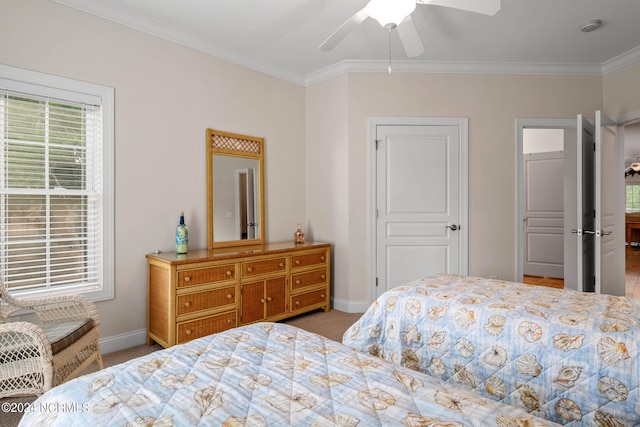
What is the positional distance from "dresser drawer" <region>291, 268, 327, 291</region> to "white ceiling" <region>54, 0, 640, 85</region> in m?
2.21

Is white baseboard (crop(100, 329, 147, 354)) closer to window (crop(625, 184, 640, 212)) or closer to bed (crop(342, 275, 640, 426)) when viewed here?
bed (crop(342, 275, 640, 426))

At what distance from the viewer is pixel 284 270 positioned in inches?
138

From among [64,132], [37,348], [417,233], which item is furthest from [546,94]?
[37,348]

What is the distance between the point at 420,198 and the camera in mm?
3926

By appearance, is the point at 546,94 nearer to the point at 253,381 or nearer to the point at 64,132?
the point at 253,381

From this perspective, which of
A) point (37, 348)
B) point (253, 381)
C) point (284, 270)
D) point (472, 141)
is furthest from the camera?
point (472, 141)

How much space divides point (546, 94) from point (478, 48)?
1.03 m

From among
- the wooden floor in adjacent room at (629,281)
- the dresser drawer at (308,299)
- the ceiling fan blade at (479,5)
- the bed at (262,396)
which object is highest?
the ceiling fan blade at (479,5)

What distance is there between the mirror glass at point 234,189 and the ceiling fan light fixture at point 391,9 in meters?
1.97

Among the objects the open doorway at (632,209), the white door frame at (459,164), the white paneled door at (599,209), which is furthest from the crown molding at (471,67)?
the open doorway at (632,209)

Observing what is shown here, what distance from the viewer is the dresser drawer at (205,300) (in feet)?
8.98

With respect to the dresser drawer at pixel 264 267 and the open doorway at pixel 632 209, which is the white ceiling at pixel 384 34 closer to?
the dresser drawer at pixel 264 267

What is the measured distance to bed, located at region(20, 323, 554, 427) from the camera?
2.93 ft

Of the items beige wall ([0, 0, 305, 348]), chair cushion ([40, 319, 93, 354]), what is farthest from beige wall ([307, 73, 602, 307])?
chair cushion ([40, 319, 93, 354])
